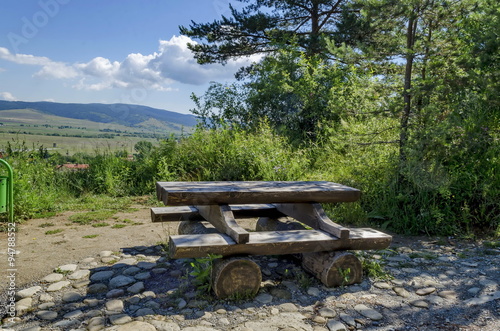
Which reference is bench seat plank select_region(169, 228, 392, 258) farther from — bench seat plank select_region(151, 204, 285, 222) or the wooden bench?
bench seat plank select_region(151, 204, 285, 222)

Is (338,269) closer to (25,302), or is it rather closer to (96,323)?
(96,323)

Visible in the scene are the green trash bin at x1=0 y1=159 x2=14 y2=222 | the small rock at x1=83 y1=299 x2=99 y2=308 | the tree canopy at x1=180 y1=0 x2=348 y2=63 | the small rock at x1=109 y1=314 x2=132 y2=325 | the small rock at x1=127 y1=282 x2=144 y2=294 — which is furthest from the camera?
the tree canopy at x1=180 y1=0 x2=348 y2=63

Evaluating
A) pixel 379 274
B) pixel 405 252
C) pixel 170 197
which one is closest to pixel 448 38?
pixel 405 252

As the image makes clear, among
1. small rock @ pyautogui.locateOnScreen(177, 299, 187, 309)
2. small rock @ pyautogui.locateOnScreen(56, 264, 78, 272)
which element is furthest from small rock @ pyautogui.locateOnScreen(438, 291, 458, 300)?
small rock @ pyautogui.locateOnScreen(56, 264, 78, 272)

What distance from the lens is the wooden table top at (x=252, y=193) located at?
3.29 m

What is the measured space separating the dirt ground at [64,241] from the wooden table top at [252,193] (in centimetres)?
132

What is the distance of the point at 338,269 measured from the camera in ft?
11.2

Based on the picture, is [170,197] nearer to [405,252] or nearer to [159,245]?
[159,245]

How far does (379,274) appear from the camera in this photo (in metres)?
3.74

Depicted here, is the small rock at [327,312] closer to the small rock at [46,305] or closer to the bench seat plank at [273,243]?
the bench seat plank at [273,243]

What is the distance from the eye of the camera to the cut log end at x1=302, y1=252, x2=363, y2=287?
11.1 ft

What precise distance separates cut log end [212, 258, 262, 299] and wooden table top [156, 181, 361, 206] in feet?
1.86

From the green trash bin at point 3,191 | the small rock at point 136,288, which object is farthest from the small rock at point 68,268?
the green trash bin at point 3,191

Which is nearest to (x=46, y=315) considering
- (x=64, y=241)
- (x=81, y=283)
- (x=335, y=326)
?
(x=81, y=283)
